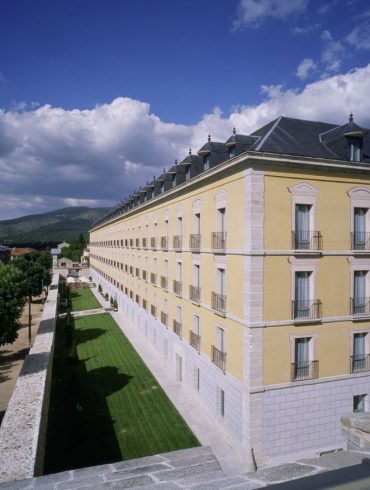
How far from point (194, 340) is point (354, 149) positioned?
45.9ft

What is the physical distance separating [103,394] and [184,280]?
9.06m

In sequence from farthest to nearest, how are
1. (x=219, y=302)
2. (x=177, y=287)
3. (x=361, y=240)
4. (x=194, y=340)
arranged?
(x=177, y=287), (x=194, y=340), (x=219, y=302), (x=361, y=240)

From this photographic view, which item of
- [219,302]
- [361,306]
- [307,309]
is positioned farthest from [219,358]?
[361,306]

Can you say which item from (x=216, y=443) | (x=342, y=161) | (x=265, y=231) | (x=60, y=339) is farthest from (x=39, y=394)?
(x=60, y=339)

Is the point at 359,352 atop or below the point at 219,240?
below

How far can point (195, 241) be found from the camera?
73.7 ft

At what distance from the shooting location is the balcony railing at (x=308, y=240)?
16953 mm

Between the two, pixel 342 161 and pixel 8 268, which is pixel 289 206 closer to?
pixel 342 161

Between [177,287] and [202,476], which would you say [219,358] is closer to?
[177,287]

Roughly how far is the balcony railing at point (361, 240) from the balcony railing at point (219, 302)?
7067mm

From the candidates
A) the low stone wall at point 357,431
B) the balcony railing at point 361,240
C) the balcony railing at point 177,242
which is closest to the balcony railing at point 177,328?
the balcony railing at point 177,242

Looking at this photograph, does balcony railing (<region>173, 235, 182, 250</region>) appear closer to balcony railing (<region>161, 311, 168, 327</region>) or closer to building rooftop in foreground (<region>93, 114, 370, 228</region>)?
building rooftop in foreground (<region>93, 114, 370, 228</region>)

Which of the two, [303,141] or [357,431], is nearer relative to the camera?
[357,431]

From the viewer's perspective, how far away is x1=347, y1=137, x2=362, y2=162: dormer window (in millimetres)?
18094
